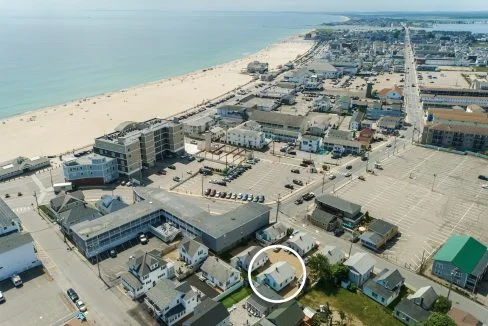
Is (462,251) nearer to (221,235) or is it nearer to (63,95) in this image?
(221,235)

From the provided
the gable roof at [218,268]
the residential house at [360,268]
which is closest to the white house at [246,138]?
the gable roof at [218,268]

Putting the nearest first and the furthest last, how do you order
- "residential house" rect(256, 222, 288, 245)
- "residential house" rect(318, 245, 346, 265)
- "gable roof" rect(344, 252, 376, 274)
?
"gable roof" rect(344, 252, 376, 274), "residential house" rect(318, 245, 346, 265), "residential house" rect(256, 222, 288, 245)

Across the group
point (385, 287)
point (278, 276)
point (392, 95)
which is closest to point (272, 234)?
point (278, 276)

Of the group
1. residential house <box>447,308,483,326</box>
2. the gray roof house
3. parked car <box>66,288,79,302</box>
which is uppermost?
residential house <box>447,308,483,326</box>

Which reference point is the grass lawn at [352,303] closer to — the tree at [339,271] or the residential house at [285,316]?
the tree at [339,271]

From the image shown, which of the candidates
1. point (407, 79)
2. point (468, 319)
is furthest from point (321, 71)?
point (468, 319)

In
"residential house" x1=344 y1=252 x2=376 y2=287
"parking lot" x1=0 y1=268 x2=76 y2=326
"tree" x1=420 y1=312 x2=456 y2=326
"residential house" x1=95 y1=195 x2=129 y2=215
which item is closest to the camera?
"tree" x1=420 y1=312 x2=456 y2=326

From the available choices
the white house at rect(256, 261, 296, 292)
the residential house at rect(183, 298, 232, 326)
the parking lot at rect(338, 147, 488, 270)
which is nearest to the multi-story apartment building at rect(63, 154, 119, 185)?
the white house at rect(256, 261, 296, 292)

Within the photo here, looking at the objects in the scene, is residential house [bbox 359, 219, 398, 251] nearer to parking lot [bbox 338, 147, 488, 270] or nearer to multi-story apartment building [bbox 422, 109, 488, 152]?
parking lot [bbox 338, 147, 488, 270]
